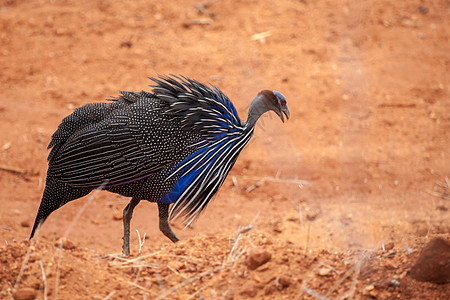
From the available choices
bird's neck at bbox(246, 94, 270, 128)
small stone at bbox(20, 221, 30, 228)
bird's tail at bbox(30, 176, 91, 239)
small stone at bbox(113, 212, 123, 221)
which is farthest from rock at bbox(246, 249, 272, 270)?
small stone at bbox(20, 221, 30, 228)

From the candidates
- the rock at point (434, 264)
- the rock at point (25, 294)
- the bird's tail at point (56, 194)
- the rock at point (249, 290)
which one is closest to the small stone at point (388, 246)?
the rock at point (434, 264)

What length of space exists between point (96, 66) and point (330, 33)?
365 cm

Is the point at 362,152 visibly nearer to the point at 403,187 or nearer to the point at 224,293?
the point at 403,187

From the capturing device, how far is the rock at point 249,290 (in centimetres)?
Answer: 328

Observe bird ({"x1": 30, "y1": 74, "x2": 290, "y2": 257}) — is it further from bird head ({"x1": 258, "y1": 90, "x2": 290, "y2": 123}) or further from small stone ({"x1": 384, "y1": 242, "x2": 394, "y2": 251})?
small stone ({"x1": 384, "y1": 242, "x2": 394, "y2": 251})

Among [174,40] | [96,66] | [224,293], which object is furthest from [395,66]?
[224,293]

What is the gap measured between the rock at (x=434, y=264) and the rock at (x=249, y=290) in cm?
92

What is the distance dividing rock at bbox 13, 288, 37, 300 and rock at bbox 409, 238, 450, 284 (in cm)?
220

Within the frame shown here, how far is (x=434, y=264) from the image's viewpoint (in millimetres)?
3129

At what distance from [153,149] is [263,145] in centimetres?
293

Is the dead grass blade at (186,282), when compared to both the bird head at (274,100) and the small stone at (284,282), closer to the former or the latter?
the small stone at (284,282)

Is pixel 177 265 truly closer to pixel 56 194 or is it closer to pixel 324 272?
pixel 324 272

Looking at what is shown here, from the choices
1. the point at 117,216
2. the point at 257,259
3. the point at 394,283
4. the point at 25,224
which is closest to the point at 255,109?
the point at 257,259

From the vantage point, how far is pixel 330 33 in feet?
28.6
